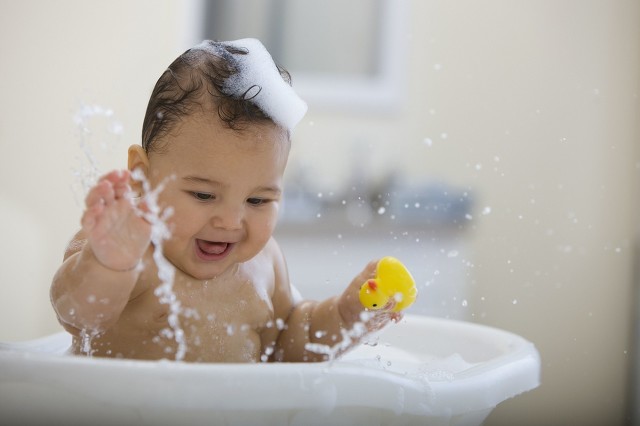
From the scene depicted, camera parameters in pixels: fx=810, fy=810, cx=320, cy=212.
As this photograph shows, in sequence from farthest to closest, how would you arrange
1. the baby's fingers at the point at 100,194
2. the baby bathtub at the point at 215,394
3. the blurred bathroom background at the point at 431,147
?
the blurred bathroom background at the point at 431,147 < the baby's fingers at the point at 100,194 < the baby bathtub at the point at 215,394

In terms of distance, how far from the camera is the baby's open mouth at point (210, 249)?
1.05 metres

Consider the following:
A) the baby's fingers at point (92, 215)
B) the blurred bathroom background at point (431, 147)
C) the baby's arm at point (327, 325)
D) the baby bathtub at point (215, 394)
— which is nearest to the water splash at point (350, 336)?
the baby's arm at point (327, 325)

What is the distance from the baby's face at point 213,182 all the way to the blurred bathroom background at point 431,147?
130 cm

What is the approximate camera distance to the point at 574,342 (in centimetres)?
254

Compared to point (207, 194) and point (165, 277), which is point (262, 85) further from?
point (165, 277)

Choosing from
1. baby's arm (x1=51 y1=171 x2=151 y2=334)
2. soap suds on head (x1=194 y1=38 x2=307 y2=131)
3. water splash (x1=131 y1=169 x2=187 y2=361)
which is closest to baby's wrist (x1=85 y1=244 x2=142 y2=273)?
baby's arm (x1=51 y1=171 x2=151 y2=334)

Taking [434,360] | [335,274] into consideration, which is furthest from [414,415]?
[335,274]

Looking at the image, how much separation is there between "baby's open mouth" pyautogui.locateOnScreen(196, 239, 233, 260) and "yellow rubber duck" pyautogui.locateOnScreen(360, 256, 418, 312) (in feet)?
0.65

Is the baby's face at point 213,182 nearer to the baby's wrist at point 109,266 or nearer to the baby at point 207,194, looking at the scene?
the baby at point 207,194

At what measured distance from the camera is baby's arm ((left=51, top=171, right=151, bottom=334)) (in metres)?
0.83

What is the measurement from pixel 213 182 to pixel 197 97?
0.36ft

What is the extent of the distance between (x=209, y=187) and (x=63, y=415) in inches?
14.7

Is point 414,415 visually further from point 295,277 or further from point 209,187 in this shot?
point 295,277

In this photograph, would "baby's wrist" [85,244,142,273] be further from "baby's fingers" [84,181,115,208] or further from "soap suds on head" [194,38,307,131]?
"soap suds on head" [194,38,307,131]
